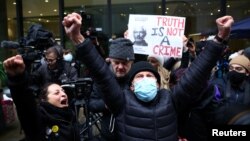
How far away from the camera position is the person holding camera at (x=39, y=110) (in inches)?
93.0

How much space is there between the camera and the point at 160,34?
4.69 m

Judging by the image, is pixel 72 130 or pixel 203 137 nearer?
pixel 72 130

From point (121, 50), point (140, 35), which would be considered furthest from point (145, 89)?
point (140, 35)

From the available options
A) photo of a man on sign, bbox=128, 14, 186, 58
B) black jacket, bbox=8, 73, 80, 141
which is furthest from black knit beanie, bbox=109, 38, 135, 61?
photo of a man on sign, bbox=128, 14, 186, 58

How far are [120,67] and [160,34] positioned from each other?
146cm

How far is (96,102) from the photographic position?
3.77 meters

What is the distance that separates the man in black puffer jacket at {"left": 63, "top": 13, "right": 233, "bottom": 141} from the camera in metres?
2.68

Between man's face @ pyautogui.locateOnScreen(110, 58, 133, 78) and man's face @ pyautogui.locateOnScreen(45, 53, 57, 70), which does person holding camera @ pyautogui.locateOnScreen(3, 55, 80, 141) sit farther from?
man's face @ pyautogui.locateOnScreen(45, 53, 57, 70)

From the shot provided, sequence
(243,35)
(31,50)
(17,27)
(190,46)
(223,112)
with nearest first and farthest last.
Result: (223,112)
(31,50)
(190,46)
(243,35)
(17,27)

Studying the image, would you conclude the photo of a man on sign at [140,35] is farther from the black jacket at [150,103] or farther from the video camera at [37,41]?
the black jacket at [150,103]

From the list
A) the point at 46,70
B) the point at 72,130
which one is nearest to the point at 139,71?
the point at 72,130

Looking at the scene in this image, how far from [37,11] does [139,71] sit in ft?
33.1

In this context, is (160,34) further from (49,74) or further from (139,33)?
(49,74)

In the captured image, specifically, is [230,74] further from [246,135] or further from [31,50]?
[31,50]
